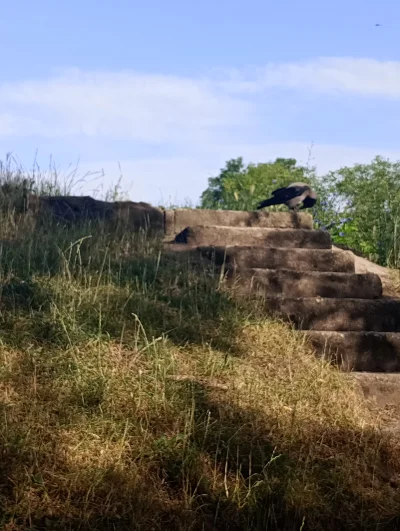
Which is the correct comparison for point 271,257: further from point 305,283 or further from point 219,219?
point 219,219

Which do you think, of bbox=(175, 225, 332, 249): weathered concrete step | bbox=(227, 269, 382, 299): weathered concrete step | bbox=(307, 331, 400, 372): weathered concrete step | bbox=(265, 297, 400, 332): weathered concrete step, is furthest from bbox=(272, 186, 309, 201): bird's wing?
bbox=(307, 331, 400, 372): weathered concrete step

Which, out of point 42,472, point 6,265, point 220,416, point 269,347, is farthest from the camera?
point 6,265

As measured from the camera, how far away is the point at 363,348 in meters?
6.13

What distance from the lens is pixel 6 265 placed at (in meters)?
6.20

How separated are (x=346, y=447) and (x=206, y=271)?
2.64 m

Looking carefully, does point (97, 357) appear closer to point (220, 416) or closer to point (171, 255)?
point (220, 416)

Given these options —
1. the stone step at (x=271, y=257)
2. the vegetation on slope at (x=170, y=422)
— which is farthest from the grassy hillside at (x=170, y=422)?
the stone step at (x=271, y=257)

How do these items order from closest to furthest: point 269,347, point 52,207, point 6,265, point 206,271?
point 269,347, point 6,265, point 206,271, point 52,207

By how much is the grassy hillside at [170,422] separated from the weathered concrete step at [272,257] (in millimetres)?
1347

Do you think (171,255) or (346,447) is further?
(171,255)

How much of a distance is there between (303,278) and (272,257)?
Result: 50cm

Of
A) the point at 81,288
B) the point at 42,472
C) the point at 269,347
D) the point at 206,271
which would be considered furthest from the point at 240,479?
the point at 206,271

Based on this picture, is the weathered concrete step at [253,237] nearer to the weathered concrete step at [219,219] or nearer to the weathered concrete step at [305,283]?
Answer: the weathered concrete step at [219,219]

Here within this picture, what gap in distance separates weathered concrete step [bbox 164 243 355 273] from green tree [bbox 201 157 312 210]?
8.14 feet
